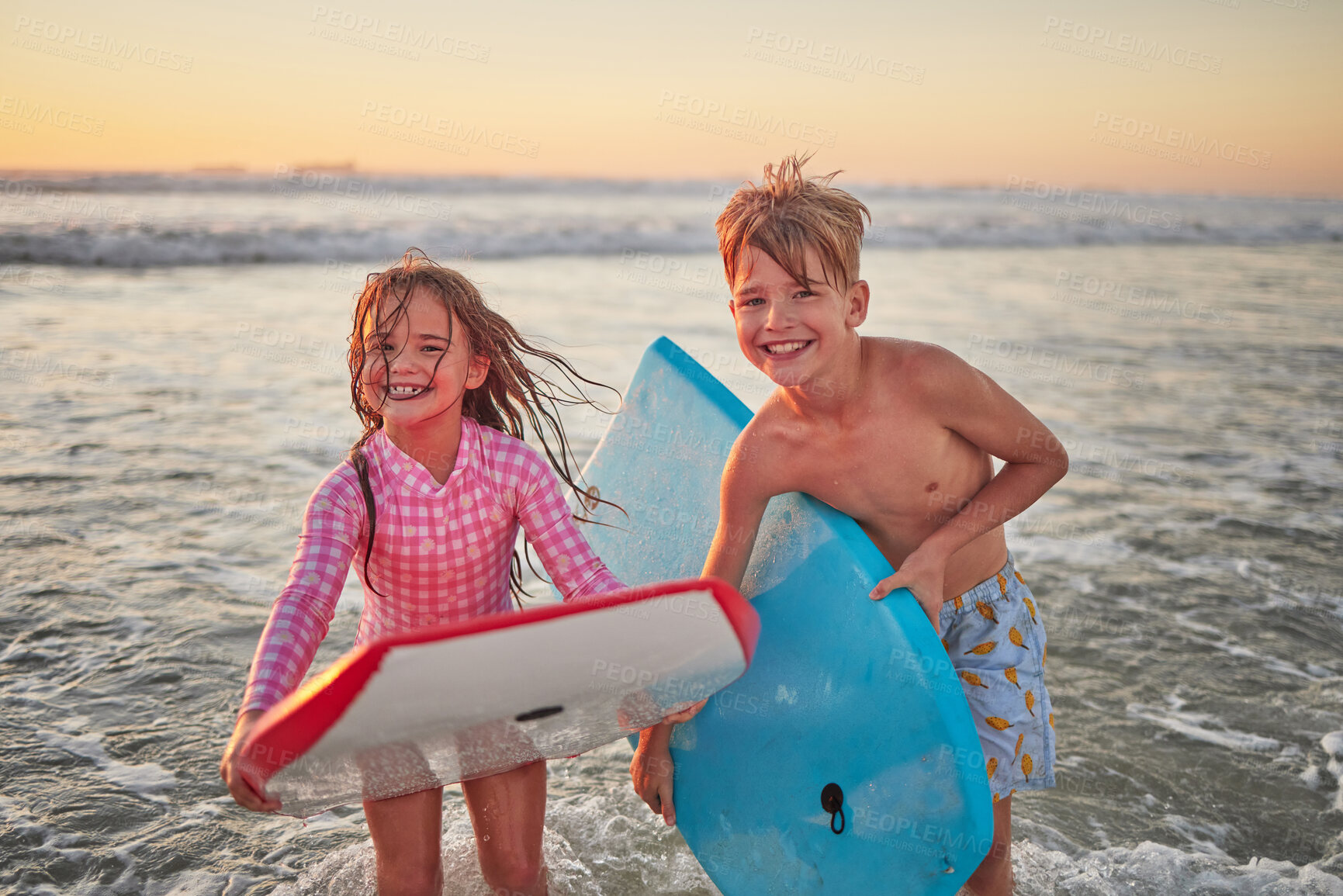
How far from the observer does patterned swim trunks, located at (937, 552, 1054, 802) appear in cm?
207

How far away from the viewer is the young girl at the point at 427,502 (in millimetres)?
1876

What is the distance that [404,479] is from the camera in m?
1.89

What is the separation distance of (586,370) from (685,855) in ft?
14.4

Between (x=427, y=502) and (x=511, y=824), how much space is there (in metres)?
0.73

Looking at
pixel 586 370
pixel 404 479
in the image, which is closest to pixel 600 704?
pixel 404 479

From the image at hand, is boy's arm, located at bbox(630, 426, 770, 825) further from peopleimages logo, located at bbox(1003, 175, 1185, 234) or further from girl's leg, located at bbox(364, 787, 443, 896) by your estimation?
peopleimages logo, located at bbox(1003, 175, 1185, 234)

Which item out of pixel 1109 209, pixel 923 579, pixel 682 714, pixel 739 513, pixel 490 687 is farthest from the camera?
pixel 1109 209

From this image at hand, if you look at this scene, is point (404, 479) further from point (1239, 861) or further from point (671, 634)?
point (1239, 861)

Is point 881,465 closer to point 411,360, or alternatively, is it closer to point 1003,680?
point 1003,680

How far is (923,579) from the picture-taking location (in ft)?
6.38

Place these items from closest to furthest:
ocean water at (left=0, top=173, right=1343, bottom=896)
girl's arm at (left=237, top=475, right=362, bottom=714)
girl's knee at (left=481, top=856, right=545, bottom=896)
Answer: girl's arm at (left=237, top=475, right=362, bottom=714), girl's knee at (left=481, top=856, right=545, bottom=896), ocean water at (left=0, top=173, right=1343, bottom=896)

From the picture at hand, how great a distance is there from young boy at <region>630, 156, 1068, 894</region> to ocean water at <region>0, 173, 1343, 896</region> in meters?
0.61

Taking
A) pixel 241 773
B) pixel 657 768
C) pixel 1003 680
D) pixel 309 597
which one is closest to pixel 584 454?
pixel 657 768

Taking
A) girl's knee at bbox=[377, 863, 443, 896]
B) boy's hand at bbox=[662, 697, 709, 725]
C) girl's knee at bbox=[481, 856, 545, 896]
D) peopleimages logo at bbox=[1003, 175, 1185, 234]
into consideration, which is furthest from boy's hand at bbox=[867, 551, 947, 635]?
peopleimages logo at bbox=[1003, 175, 1185, 234]
